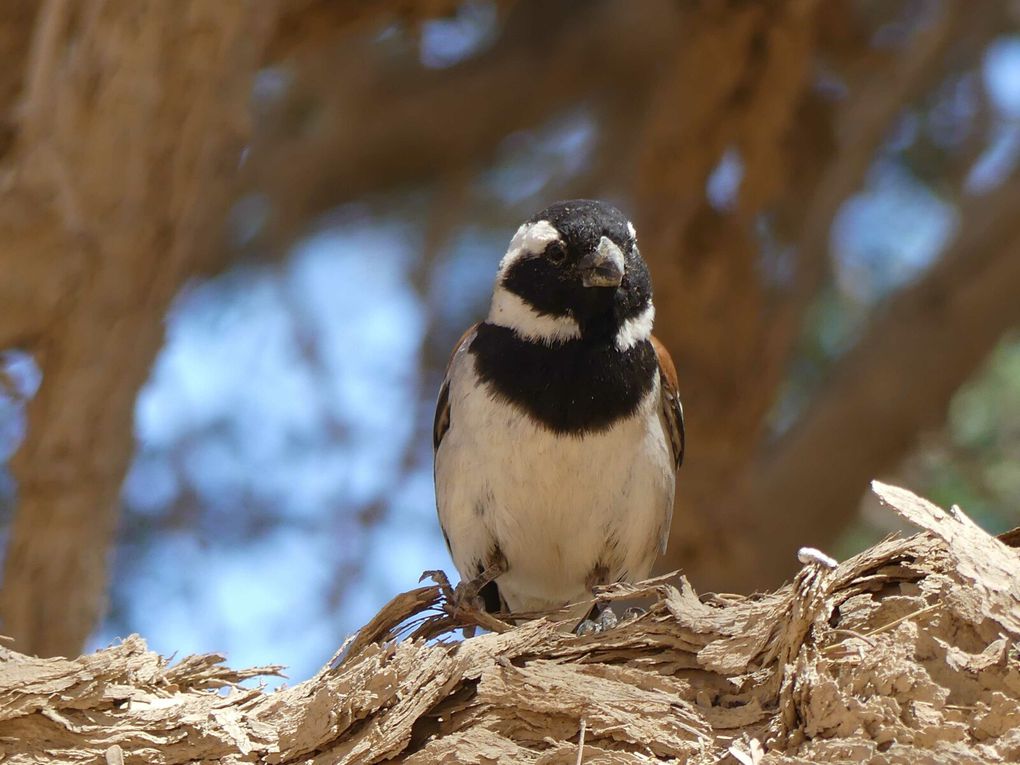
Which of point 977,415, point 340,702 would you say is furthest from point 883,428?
point 340,702

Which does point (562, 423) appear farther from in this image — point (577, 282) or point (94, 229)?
point (94, 229)

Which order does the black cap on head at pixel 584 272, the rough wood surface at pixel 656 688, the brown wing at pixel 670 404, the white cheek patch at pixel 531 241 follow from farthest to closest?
the brown wing at pixel 670 404 → the white cheek patch at pixel 531 241 → the black cap on head at pixel 584 272 → the rough wood surface at pixel 656 688

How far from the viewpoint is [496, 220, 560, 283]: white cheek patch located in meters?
4.74

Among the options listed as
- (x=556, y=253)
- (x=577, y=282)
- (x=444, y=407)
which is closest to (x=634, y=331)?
(x=577, y=282)

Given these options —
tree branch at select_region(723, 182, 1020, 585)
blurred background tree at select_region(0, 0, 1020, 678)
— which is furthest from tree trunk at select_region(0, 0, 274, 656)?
tree branch at select_region(723, 182, 1020, 585)

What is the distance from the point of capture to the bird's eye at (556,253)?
4.70 metres

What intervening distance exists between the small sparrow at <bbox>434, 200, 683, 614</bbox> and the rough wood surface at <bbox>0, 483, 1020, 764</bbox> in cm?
85

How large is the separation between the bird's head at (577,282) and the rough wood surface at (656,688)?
1301 millimetres

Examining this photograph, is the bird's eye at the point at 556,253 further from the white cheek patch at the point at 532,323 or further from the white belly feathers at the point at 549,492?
the white belly feathers at the point at 549,492

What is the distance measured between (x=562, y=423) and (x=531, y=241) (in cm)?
77

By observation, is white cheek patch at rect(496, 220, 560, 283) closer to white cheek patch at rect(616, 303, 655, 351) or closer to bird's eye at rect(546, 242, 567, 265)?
bird's eye at rect(546, 242, 567, 265)

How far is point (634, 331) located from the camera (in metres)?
4.76

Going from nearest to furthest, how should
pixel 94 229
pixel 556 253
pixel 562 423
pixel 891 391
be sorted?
pixel 562 423 < pixel 556 253 < pixel 94 229 < pixel 891 391

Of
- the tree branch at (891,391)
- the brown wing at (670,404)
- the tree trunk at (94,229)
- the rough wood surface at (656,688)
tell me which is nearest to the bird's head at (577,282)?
the brown wing at (670,404)
